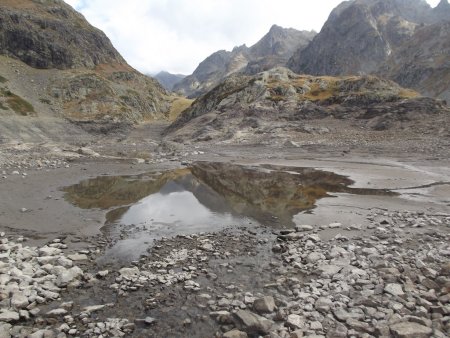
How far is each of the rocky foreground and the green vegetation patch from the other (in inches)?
3227

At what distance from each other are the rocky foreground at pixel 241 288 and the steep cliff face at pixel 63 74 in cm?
7564

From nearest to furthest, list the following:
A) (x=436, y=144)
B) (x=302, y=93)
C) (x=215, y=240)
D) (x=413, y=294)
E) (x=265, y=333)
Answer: (x=265, y=333) → (x=413, y=294) → (x=215, y=240) → (x=436, y=144) → (x=302, y=93)

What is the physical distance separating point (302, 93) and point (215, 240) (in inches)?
3211

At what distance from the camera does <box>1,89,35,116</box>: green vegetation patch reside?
85.3 m

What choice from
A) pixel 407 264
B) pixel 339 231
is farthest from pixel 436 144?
pixel 407 264

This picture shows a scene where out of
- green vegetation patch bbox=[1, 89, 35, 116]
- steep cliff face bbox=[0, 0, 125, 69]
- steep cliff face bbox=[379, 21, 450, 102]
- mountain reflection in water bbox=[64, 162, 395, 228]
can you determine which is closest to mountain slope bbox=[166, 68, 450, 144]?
mountain reflection in water bbox=[64, 162, 395, 228]

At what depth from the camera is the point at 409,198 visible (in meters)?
23.6

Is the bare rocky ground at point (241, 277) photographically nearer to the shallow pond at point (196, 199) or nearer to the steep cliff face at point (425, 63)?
the shallow pond at point (196, 199)

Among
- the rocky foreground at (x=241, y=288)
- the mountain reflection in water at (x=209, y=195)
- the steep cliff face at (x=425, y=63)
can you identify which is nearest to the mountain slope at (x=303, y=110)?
the mountain reflection in water at (x=209, y=195)

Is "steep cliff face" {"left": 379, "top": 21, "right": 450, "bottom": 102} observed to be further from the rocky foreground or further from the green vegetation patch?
the rocky foreground

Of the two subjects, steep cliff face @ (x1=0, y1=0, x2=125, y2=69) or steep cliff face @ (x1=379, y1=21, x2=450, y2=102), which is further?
steep cliff face @ (x1=379, y1=21, x2=450, y2=102)

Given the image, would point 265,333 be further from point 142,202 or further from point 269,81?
point 269,81

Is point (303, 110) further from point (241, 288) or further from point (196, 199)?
point (241, 288)

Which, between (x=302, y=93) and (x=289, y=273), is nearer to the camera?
(x=289, y=273)
